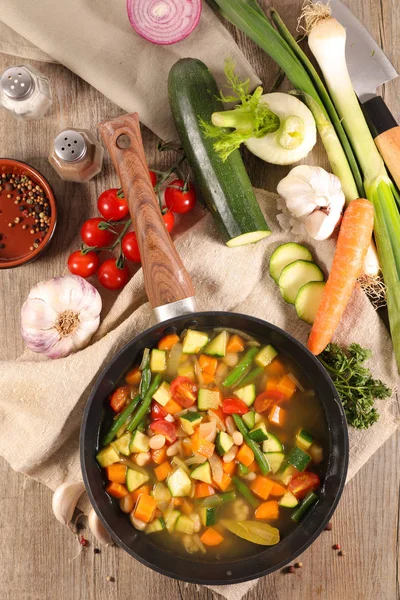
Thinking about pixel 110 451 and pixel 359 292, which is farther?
pixel 359 292

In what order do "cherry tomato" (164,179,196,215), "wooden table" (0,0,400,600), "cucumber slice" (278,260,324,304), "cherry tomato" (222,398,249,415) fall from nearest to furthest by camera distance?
"cherry tomato" (222,398,249,415) < "cucumber slice" (278,260,324,304) < "cherry tomato" (164,179,196,215) < "wooden table" (0,0,400,600)

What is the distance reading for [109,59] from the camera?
3410mm

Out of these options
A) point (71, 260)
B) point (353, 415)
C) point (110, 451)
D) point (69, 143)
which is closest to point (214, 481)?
point (110, 451)

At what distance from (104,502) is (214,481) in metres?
0.58

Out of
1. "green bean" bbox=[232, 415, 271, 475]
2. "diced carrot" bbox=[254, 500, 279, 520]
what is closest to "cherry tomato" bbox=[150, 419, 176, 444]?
"green bean" bbox=[232, 415, 271, 475]

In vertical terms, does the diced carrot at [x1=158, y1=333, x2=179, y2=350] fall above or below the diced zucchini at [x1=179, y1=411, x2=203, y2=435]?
above

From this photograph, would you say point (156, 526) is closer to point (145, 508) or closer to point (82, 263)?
point (145, 508)

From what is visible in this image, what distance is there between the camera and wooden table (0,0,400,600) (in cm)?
344

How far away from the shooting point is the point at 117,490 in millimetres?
2965

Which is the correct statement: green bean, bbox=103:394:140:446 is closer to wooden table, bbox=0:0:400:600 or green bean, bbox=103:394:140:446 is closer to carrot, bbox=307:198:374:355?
wooden table, bbox=0:0:400:600

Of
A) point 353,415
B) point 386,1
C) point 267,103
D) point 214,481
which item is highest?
point 386,1

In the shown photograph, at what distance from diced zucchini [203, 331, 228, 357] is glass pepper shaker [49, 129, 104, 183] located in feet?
4.24

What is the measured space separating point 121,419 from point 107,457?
21 cm

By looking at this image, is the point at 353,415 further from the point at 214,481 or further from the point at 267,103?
the point at 267,103
